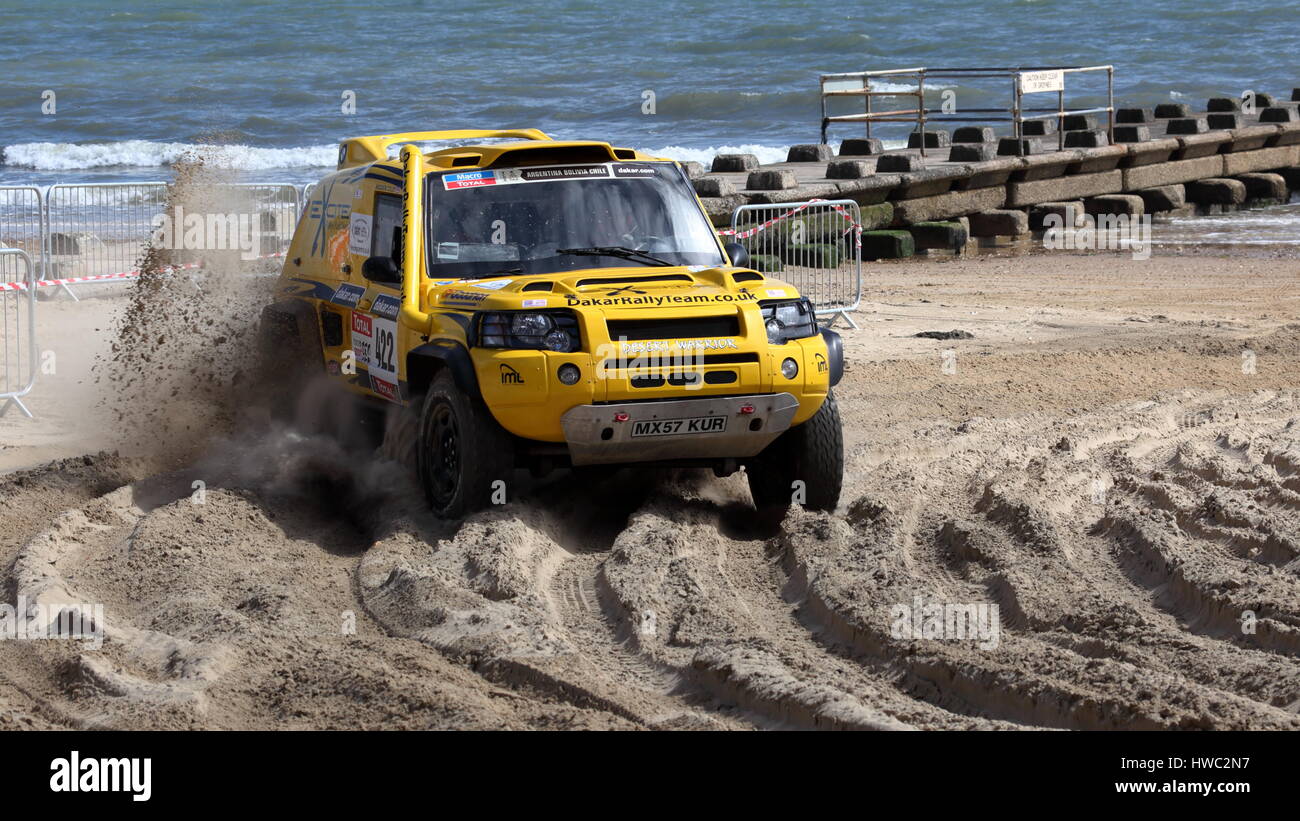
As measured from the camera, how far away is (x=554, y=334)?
7.24 metres

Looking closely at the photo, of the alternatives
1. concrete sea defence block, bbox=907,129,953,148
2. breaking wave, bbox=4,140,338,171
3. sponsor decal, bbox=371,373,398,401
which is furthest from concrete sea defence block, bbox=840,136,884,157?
sponsor decal, bbox=371,373,398,401

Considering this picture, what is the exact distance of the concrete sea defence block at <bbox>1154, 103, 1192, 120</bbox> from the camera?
30.2 m

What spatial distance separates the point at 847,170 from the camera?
2167cm

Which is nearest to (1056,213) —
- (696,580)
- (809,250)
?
(809,250)

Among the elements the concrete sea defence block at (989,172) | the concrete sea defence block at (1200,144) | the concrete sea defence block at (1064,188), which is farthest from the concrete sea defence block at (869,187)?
the concrete sea defence block at (1200,144)

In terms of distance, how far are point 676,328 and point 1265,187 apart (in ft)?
72.8

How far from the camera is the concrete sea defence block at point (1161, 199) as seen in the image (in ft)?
82.6

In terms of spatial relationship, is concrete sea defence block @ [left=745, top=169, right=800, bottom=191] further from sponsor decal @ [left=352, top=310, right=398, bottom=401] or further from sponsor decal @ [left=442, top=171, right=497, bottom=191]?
sponsor decal @ [left=442, top=171, right=497, bottom=191]

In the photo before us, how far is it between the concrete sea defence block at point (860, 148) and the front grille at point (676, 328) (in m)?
18.3

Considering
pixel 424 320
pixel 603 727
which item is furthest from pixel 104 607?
pixel 603 727

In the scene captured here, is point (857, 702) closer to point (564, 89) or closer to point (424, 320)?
point (424, 320)

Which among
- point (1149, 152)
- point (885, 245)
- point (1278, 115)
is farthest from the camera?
point (1278, 115)

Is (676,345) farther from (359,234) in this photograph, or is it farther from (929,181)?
(929,181)
